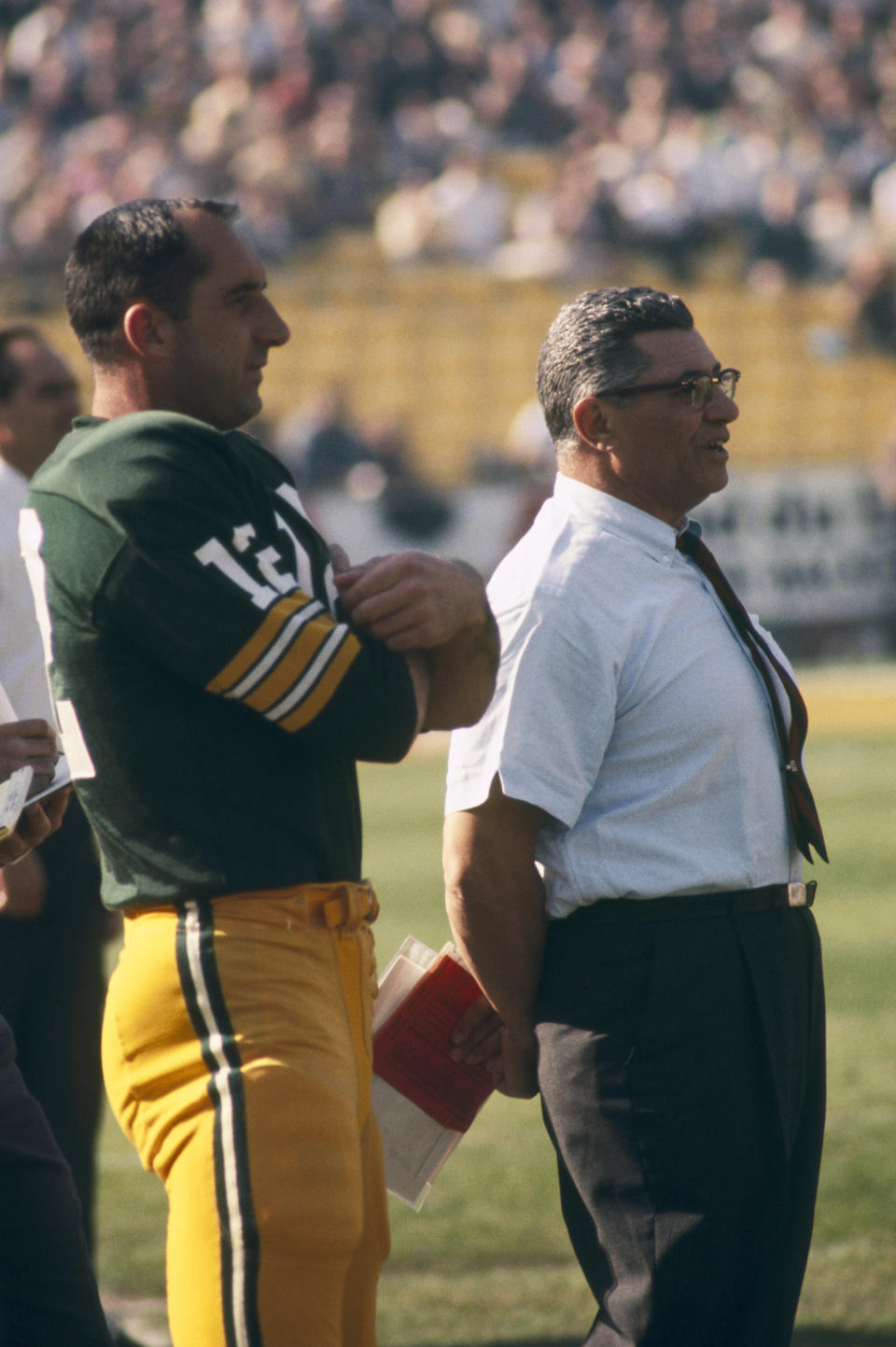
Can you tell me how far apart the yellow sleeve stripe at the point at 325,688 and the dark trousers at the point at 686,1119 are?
0.80m

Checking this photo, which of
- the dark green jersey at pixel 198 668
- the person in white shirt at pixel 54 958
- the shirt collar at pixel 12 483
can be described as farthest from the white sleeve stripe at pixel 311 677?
the shirt collar at pixel 12 483

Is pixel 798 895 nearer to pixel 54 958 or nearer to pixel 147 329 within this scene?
pixel 147 329

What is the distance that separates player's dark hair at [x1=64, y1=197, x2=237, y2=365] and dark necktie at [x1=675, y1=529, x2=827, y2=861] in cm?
97

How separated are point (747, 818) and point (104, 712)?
40.0 inches

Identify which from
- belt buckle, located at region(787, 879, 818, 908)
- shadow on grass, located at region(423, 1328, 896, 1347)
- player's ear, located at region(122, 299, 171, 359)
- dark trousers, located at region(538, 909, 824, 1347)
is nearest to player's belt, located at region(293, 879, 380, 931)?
dark trousers, located at region(538, 909, 824, 1347)

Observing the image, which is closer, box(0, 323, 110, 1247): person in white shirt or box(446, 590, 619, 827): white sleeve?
box(446, 590, 619, 827): white sleeve

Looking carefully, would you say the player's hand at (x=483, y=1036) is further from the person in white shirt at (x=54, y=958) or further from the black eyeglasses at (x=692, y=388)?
the person in white shirt at (x=54, y=958)

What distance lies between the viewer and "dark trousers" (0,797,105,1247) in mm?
3752

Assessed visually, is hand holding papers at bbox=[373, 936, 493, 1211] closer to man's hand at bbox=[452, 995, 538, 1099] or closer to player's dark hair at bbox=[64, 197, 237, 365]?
man's hand at bbox=[452, 995, 538, 1099]

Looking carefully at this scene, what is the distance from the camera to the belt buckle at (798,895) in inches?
113

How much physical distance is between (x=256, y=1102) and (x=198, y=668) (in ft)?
1.67

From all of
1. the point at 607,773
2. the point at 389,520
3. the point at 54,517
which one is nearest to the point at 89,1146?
the point at 607,773

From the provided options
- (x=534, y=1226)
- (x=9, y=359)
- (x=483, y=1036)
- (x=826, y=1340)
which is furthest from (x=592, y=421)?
(x=534, y=1226)

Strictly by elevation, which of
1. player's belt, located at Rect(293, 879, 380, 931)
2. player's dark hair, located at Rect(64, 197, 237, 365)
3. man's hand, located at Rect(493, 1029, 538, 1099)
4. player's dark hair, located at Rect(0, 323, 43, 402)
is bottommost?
man's hand, located at Rect(493, 1029, 538, 1099)
